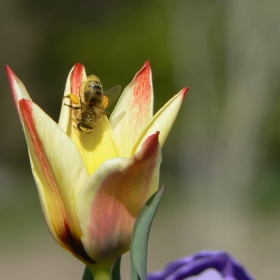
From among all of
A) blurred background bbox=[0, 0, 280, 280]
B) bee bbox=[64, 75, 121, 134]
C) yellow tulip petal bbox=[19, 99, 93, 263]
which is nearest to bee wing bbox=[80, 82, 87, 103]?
bee bbox=[64, 75, 121, 134]

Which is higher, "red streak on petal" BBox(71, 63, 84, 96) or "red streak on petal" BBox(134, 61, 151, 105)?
"red streak on petal" BBox(71, 63, 84, 96)

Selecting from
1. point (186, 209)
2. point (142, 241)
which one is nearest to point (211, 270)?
point (142, 241)

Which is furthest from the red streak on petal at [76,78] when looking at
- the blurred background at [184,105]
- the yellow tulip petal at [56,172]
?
the blurred background at [184,105]

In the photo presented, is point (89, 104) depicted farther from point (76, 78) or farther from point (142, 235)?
point (142, 235)

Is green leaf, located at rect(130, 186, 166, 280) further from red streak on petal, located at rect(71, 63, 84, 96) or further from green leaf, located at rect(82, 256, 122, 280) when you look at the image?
red streak on petal, located at rect(71, 63, 84, 96)

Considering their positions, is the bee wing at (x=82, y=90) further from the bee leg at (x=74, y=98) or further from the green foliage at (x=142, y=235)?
the green foliage at (x=142, y=235)

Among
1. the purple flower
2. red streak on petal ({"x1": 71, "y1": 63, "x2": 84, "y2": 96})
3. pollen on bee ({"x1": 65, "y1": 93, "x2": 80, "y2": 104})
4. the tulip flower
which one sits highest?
red streak on petal ({"x1": 71, "y1": 63, "x2": 84, "y2": 96})

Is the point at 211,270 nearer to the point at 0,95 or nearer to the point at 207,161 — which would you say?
the point at 207,161
